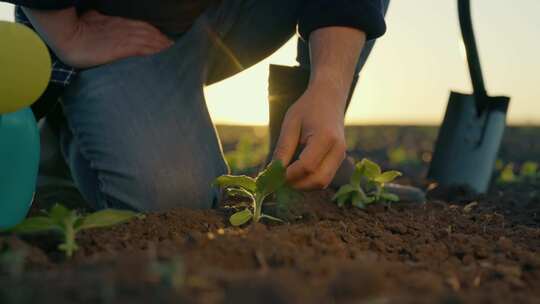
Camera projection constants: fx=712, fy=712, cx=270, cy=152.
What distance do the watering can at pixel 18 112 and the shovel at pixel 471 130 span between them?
6.99ft

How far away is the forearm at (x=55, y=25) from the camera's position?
7.02 feet

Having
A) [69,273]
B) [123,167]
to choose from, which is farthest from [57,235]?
[123,167]

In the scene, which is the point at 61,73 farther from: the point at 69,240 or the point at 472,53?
the point at 472,53

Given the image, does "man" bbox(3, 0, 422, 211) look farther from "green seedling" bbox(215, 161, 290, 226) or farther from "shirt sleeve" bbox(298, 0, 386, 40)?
"green seedling" bbox(215, 161, 290, 226)

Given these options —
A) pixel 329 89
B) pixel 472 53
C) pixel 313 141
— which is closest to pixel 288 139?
pixel 313 141

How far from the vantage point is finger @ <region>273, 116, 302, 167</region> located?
1819 mm

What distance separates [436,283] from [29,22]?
1721 mm

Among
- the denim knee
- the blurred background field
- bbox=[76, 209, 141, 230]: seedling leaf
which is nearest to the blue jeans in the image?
the denim knee

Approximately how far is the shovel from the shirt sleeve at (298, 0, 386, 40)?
3.94 feet

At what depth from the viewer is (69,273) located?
1.03 meters

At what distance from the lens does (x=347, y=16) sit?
2.14 metres

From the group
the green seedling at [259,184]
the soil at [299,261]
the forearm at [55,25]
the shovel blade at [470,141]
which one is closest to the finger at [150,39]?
the forearm at [55,25]

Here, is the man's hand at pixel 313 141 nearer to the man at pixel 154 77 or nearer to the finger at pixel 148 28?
the man at pixel 154 77

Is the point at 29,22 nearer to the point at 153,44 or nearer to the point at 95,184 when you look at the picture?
the point at 153,44
